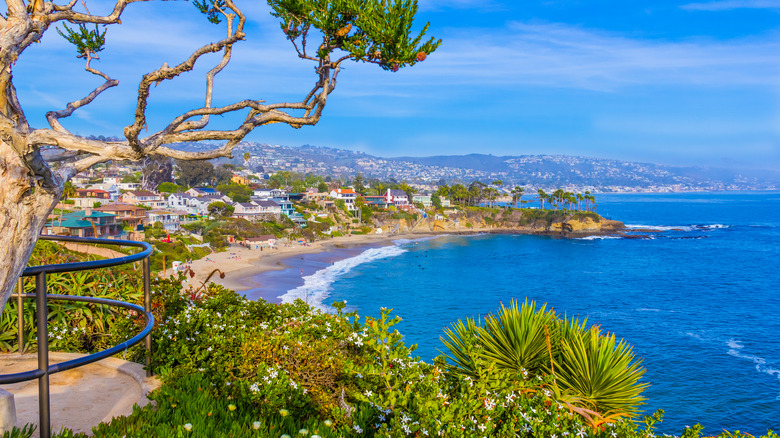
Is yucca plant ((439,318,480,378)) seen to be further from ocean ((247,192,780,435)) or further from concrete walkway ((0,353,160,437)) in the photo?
ocean ((247,192,780,435))

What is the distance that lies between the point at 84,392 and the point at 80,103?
2.26 meters

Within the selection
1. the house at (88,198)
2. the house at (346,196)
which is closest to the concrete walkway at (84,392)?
the house at (88,198)

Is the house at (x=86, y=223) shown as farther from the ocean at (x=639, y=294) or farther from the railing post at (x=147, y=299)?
the railing post at (x=147, y=299)

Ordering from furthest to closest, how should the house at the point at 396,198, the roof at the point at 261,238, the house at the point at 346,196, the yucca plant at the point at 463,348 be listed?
1. the house at the point at 396,198
2. the house at the point at 346,196
3. the roof at the point at 261,238
4. the yucca plant at the point at 463,348

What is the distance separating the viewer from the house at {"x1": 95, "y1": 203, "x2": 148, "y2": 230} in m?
58.8

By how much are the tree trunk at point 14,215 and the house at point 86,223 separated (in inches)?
1996

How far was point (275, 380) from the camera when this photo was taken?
138 inches

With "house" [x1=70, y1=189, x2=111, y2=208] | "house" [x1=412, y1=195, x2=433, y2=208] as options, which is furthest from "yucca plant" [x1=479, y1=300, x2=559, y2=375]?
"house" [x1=412, y1=195, x2=433, y2=208]

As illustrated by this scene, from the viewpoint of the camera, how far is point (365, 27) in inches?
156

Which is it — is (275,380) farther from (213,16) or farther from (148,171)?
(148,171)

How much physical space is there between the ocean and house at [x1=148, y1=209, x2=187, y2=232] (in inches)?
808

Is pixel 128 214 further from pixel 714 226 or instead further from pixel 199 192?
pixel 714 226

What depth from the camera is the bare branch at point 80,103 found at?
3.27 m

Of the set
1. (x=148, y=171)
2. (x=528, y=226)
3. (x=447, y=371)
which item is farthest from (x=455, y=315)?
(x=148, y=171)
